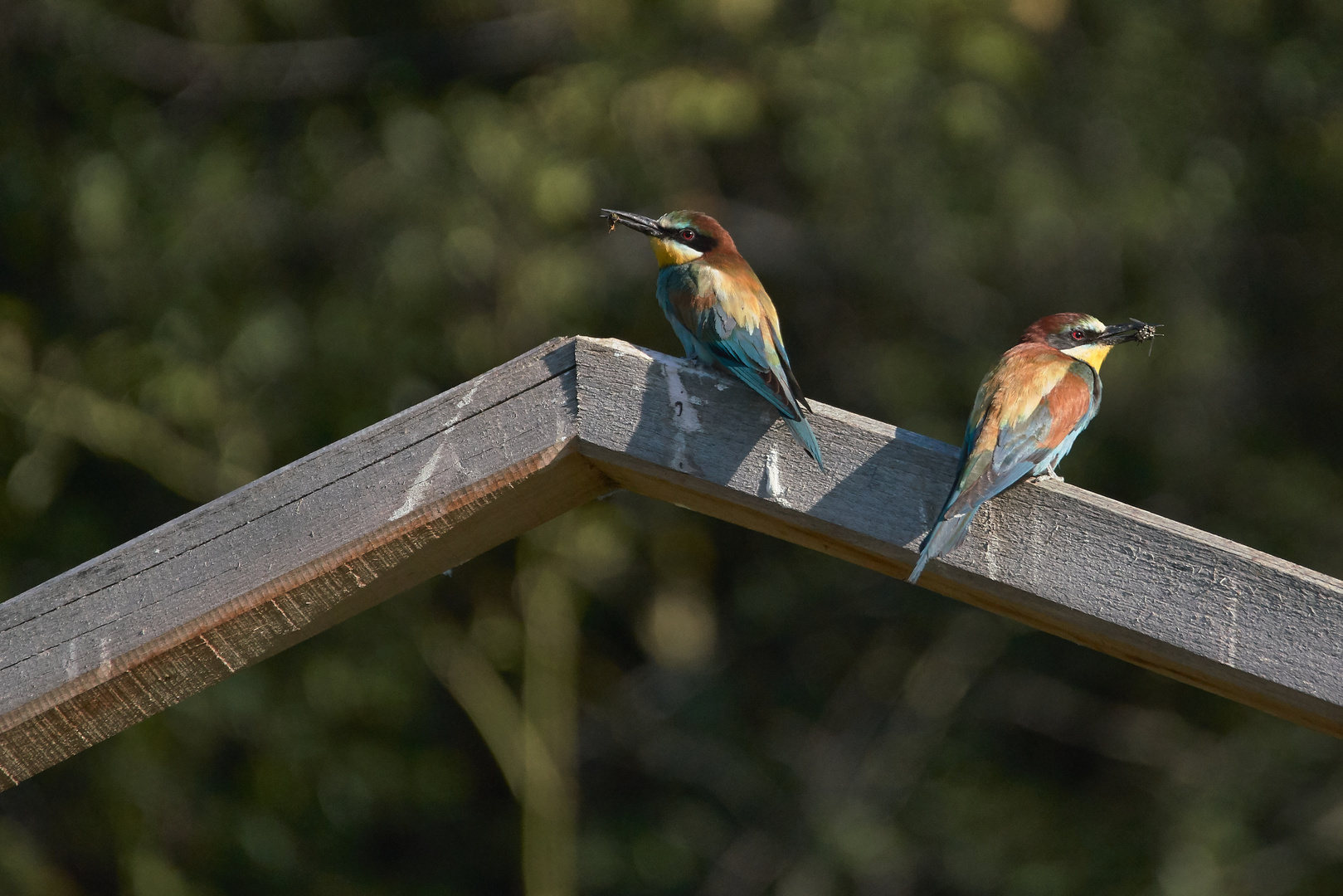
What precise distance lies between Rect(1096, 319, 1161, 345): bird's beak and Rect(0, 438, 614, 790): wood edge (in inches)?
48.8

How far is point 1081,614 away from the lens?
4.33ft

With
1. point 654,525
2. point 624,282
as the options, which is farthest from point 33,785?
point 624,282

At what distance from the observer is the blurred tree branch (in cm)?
490

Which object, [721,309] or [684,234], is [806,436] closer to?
[721,309]

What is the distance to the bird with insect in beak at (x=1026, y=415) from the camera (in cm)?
137

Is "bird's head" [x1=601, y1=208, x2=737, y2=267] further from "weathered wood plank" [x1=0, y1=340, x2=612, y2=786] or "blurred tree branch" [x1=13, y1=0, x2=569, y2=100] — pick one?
"blurred tree branch" [x1=13, y1=0, x2=569, y2=100]

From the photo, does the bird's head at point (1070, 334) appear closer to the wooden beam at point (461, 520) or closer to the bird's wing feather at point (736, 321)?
the bird's wing feather at point (736, 321)

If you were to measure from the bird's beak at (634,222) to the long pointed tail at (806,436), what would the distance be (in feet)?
4.86

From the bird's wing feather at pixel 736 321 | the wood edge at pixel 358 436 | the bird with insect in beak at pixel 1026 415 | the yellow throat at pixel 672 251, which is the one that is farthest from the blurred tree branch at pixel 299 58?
the wood edge at pixel 358 436

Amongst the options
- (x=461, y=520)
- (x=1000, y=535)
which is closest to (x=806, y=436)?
(x=1000, y=535)

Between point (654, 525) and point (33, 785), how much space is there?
2891mm

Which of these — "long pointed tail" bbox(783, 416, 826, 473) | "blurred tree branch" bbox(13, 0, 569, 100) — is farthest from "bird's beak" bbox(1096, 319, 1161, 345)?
"blurred tree branch" bbox(13, 0, 569, 100)

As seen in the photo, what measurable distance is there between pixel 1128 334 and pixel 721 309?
85 cm

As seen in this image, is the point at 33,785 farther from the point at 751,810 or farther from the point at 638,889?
the point at 751,810
